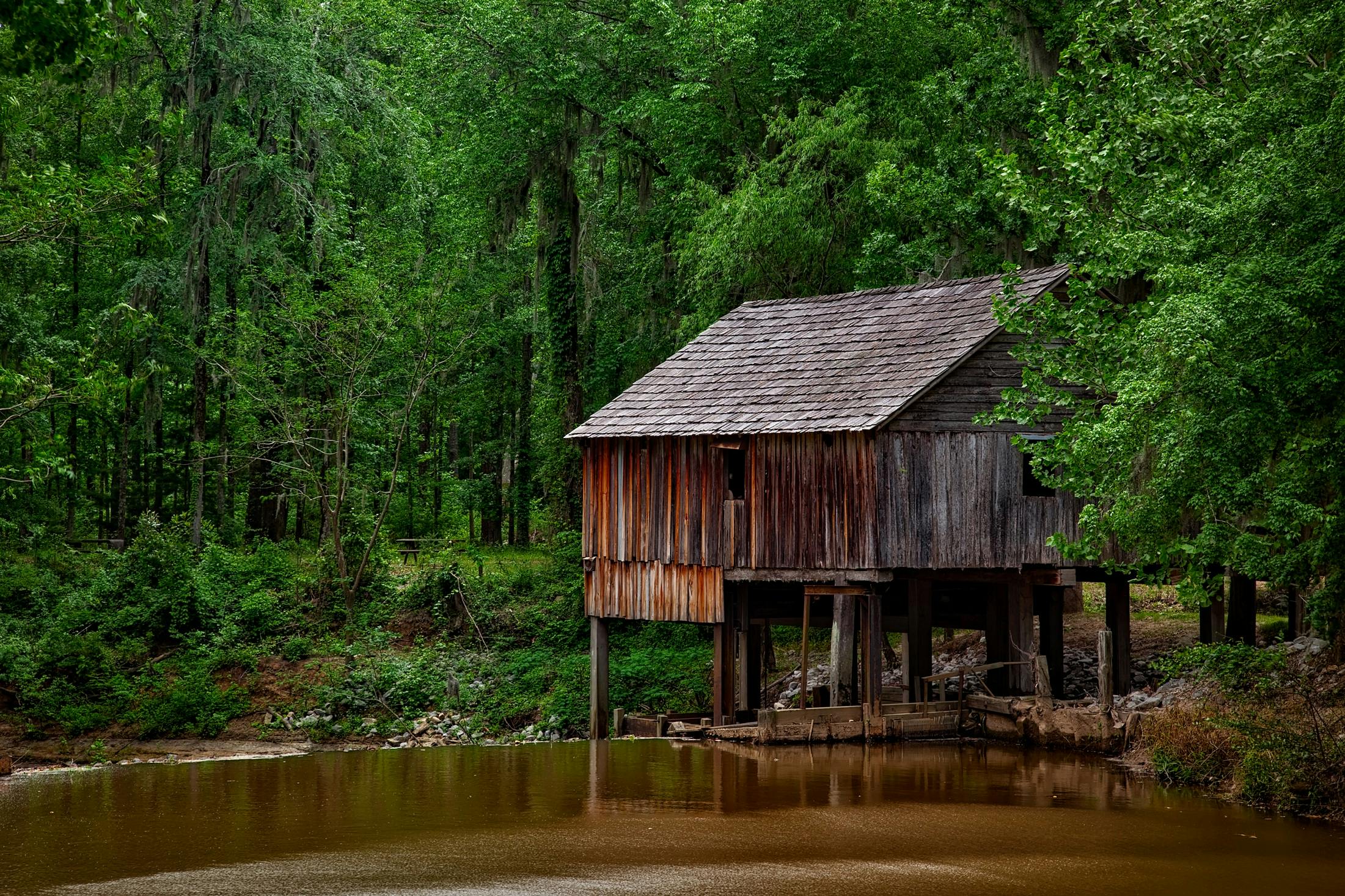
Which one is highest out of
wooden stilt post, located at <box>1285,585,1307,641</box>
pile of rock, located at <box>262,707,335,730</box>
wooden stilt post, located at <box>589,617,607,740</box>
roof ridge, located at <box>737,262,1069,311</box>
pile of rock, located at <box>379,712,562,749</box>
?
roof ridge, located at <box>737,262,1069,311</box>

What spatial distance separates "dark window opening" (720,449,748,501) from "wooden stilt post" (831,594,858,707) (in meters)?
2.27

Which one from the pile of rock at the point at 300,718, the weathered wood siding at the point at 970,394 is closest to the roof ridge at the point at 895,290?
the weathered wood siding at the point at 970,394

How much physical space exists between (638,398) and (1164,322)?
11.1m

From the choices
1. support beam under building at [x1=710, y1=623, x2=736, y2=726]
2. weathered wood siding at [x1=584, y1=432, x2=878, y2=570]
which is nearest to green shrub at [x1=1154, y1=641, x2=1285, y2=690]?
weathered wood siding at [x1=584, y1=432, x2=878, y2=570]

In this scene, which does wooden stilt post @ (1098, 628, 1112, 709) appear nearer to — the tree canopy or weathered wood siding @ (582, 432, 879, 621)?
the tree canopy

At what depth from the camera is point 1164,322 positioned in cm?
1465

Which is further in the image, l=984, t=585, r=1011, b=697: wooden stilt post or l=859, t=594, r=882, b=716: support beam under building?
l=984, t=585, r=1011, b=697: wooden stilt post

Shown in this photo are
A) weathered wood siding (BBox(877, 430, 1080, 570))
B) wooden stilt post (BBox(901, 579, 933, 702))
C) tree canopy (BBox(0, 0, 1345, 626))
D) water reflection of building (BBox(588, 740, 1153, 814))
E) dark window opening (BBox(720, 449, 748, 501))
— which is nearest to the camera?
water reflection of building (BBox(588, 740, 1153, 814))

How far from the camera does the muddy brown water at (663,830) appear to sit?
1211cm

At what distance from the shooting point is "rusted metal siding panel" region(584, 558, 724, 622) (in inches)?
891

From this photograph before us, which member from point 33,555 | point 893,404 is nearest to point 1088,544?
point 893,404

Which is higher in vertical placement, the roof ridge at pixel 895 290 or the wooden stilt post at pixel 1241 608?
the roof ridge at pixel 895 290

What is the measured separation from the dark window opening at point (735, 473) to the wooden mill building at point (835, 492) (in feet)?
0.10

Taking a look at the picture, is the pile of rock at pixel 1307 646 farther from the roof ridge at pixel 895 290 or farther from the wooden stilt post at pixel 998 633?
the roof ridge at pixel 895 290
